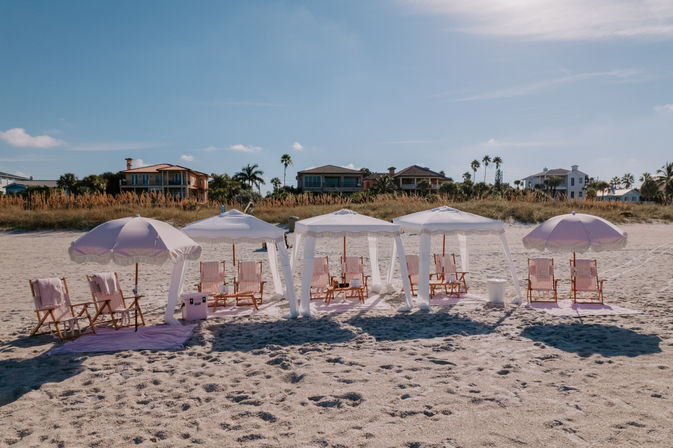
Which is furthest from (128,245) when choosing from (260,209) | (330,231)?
(260,209)

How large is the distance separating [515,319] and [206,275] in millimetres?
6433

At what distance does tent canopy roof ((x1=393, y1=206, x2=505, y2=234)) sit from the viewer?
9.81 meters

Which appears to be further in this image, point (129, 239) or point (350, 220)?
point (350, 220)

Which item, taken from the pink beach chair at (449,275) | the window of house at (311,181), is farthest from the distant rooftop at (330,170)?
the pink beach chair at (449,275)

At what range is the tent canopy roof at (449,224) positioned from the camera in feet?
32.2

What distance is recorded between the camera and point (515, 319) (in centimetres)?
902

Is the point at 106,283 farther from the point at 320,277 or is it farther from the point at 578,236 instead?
the point at 578,236

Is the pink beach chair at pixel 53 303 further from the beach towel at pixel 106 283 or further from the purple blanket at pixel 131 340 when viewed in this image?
the beach towel at pixel 106 283

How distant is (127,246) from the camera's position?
23.5 ft

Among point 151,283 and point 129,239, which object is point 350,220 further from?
point 151,283

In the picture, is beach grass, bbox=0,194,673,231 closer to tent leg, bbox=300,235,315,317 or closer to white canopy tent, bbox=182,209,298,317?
white canopy tent, bbox=182,209,298,317

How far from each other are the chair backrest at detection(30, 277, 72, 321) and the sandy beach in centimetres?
51

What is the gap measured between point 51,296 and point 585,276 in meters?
10.2

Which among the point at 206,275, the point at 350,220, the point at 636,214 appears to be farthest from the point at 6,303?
the point at 636,214
